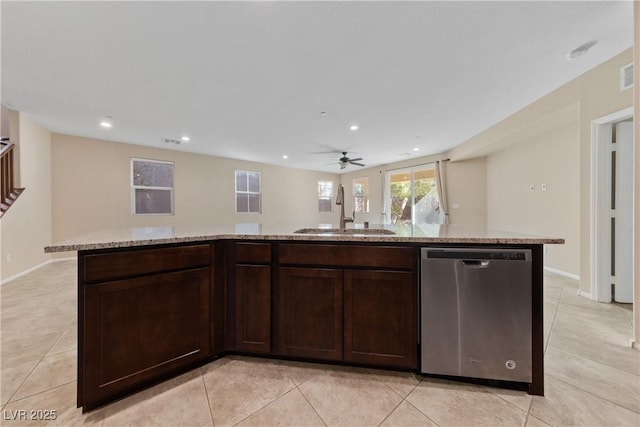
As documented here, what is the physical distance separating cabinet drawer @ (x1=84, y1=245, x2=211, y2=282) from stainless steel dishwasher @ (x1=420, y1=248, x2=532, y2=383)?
4.56 feet

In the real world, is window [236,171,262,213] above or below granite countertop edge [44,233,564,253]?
above

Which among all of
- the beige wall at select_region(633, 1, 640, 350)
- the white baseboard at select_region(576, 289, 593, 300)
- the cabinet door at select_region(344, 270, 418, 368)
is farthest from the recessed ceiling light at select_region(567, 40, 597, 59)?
the cabinet door at select_region(344, 270, 418, 368)

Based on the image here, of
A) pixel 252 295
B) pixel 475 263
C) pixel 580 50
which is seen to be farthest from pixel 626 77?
pixel 252 295

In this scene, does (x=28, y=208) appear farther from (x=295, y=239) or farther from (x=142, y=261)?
(x=295, y=239)

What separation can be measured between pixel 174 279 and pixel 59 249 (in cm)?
53

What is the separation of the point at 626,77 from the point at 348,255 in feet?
11.2

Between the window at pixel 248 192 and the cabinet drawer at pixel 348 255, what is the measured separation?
19.7 feet

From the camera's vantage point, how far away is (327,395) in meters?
1.41

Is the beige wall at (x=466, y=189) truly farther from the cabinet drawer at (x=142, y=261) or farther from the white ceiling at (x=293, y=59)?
the cabinet drawer at (x=142, y=261)

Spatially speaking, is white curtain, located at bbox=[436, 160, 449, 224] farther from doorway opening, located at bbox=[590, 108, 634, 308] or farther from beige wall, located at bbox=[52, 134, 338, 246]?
doorway opening, located at bbox=[590, 108, 634, 308]

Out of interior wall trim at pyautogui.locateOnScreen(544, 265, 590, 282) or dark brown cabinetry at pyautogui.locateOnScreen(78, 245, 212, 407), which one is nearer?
dark brown cabinetry at pyautogui.locateOnScreen(78, 245, 212, 407)

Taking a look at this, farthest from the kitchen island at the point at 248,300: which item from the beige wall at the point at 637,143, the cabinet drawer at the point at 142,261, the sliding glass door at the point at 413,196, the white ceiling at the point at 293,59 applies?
the sliding glass door at the point at 413,196

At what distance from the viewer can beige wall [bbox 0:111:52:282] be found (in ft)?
11.9

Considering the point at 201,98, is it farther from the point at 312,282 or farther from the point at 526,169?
the point at 526,169
